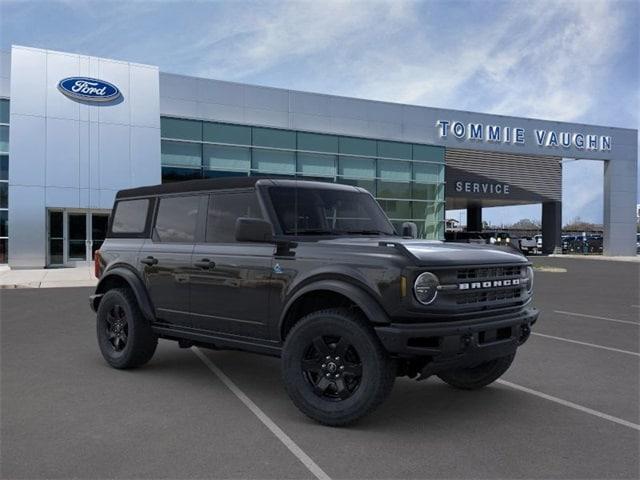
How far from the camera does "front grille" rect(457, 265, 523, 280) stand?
460 centimetres

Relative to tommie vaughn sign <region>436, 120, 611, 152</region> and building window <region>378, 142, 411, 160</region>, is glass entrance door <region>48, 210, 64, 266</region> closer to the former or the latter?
building window <region>378, 142, 411, 160</region>

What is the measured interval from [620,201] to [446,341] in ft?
136

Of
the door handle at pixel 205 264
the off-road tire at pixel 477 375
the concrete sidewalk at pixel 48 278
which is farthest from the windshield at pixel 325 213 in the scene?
the concrete sidewalk at pixel 48 278

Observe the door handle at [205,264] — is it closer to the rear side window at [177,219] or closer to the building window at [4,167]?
the rear side window at [177,219]

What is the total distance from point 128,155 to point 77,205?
2.77 meters

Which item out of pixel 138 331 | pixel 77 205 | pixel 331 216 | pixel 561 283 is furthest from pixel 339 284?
pixel 77 205

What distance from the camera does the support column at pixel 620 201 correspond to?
1576 inches

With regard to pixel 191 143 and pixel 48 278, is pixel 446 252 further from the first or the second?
pixel 191 143

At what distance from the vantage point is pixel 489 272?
4.83 meters

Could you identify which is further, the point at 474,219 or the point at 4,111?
the point at 474,219

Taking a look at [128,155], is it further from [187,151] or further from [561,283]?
[561,283]

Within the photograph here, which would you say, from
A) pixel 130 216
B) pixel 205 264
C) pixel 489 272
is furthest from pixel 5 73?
pixel 489 272

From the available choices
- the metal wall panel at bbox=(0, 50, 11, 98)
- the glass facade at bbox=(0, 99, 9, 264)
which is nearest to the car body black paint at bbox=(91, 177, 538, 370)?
the glass facade at bbox=(0, 99, 9, 264)

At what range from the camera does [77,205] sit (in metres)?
22.8
